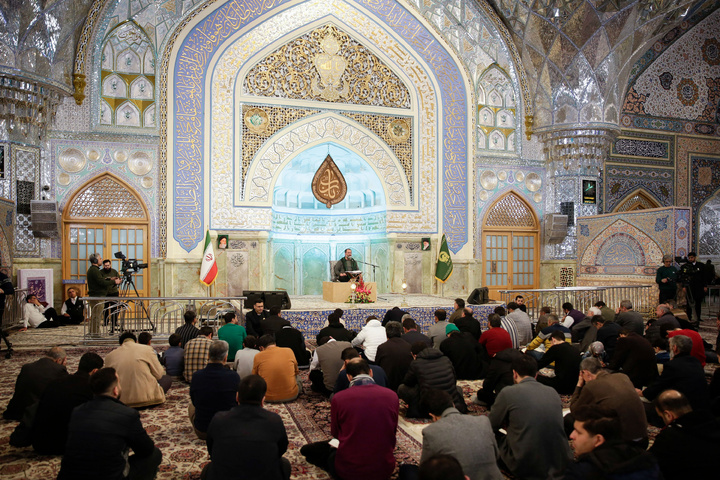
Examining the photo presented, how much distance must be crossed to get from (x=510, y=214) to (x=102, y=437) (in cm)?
1092

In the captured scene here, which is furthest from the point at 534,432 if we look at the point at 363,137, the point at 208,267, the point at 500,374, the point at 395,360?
the point at 363,137

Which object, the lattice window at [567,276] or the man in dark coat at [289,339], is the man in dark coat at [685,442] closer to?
the man in dark coat at [289,339]

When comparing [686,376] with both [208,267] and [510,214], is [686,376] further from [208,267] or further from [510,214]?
[510,214]

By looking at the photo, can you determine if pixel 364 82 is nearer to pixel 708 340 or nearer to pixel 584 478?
pixel 708 340

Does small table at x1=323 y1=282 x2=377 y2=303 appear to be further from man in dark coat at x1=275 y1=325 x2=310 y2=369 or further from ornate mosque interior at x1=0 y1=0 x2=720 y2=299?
man in dark coat at x1=275 y1=325 x2=310 y2=369

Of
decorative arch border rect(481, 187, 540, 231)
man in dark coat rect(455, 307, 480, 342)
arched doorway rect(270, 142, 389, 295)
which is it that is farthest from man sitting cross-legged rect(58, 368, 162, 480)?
decorative arch border rect(481, 187, 540, 231)

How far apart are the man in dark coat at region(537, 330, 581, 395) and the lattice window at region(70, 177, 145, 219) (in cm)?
787

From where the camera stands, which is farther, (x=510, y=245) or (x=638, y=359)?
(x=510, y=245)

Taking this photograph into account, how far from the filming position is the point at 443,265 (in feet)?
37.0

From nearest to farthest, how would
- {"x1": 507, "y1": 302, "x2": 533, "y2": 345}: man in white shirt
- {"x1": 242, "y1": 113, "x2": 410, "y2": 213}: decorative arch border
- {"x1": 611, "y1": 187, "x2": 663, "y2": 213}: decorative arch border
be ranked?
{"x1": 507, "y1": 302, "x2": 533, "y2": 345}: man in white shirt < {"x1": 242, "y1": 113, "x2": 410, "y2": 213}: decorative arch border < {"x1": 611, "y1": 187, "x2": 663, "y2": 213}: decorative arch border

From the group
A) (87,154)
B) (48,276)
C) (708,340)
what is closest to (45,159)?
(87,154)

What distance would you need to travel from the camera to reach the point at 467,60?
12.1 metres

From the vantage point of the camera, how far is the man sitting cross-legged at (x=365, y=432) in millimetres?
3041

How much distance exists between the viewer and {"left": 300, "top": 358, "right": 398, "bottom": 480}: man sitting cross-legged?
120 inches
